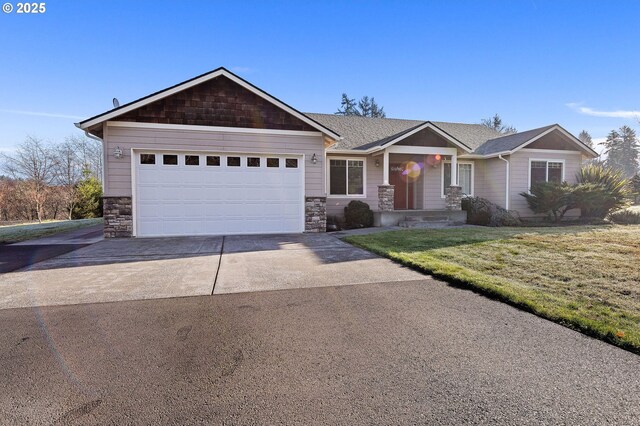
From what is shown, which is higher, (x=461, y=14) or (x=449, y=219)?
(x=461, y=14)

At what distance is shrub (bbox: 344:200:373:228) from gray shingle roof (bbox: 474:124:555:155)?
674 centimetres

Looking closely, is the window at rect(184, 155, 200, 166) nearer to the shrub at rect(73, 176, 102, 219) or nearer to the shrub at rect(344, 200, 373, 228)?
the shrub at rect(344, 200, 373, 228)

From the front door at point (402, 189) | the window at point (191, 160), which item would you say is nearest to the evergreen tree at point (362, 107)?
the front door at point (402, 189)

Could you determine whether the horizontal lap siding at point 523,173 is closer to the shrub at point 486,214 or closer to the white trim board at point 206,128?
the shrub at point 486,214

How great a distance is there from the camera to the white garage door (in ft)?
32.3

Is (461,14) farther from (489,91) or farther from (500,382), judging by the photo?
(500,382)

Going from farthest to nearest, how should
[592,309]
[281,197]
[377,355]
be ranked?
[281,197], [592,309], [377,355]

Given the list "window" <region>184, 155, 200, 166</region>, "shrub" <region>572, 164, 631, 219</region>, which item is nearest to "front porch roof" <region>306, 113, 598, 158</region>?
"shrub" <region>572, 164, 631, 219</region>

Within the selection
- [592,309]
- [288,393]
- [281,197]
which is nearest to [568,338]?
[592,309]

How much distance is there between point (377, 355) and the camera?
2.60 m

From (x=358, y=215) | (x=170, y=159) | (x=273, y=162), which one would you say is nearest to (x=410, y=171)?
(x=358, y=215)

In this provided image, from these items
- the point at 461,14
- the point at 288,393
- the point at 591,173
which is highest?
the point at 461,14

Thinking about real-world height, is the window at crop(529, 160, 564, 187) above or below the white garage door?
above

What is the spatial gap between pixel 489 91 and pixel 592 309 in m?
20.0
